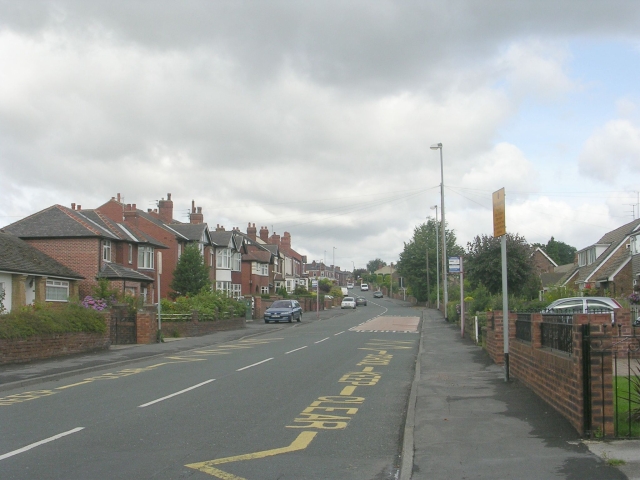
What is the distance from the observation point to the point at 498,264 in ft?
127

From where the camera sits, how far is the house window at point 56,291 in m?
34.2

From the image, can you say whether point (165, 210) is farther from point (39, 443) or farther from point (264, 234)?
point (39, 443)

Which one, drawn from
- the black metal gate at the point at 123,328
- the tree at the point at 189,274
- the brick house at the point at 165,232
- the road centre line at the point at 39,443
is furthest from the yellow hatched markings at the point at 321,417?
the brick house at the point at 165,232

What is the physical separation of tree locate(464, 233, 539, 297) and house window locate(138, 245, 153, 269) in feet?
72.0

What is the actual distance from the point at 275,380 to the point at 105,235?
27.0 meters

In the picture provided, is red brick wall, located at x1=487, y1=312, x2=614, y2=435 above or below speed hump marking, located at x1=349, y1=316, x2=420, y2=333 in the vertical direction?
above

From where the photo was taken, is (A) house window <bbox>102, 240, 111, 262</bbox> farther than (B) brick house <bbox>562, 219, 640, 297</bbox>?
No

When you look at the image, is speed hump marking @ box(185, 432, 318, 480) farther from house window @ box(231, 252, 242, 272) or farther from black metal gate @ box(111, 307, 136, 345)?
house window @ box(231, 252, 242, 272)

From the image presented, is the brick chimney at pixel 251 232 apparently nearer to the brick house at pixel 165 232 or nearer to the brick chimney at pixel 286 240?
the brick chimney at pixel 286 240

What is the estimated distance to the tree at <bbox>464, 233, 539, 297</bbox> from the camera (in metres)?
38.2

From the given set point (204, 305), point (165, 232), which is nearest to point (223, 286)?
point (165, 232)

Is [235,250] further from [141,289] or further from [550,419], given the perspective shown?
[550,419]

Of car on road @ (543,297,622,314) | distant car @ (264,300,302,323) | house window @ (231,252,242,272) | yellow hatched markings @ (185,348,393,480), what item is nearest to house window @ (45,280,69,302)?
distant car @ (264,300,302,323)

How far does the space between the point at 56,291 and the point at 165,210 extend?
27362 millimetres
